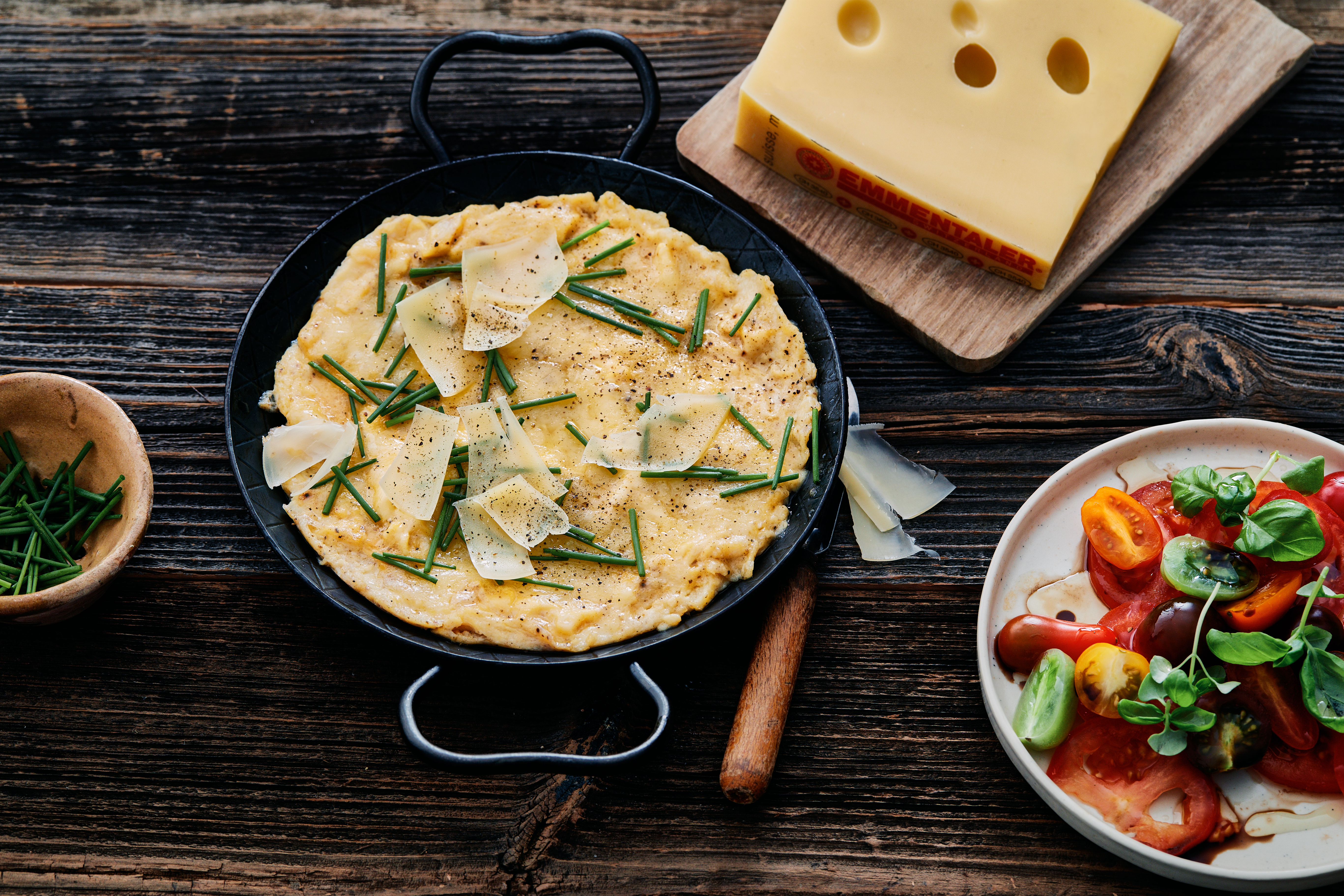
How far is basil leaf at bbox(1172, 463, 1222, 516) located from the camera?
7.16 ft

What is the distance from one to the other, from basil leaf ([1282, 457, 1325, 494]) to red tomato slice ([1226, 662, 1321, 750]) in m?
0.40

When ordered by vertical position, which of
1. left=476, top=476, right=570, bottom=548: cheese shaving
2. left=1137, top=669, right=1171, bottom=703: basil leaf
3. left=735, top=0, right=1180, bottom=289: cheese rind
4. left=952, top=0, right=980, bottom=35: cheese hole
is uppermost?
left=952, top=0, right=980, bottom=35: cheese hole

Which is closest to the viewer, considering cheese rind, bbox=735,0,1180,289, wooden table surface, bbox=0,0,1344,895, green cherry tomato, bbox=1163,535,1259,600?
green cherry tomato, bbox=1163,535,1259,600

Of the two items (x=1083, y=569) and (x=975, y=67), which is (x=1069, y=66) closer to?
(x=975, y=67)

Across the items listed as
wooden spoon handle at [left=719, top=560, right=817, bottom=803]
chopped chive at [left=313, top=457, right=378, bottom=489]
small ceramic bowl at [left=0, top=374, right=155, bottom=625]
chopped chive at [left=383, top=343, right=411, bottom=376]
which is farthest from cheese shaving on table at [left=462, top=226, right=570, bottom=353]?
wooden spoon handle at [left=719, top=560, right=817, bottom=803]

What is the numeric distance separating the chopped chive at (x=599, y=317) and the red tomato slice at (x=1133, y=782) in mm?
1394

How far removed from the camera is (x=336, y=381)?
2369mm

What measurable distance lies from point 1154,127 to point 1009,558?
1.33 meters

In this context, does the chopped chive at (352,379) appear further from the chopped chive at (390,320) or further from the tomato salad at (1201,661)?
the tomato salad at (1201,661)

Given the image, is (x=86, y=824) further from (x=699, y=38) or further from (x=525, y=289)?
(x=699, y=38)

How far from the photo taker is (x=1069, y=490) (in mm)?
2445

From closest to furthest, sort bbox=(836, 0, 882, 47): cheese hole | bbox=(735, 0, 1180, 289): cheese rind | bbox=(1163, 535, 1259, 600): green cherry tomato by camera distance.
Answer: bbox=(1163, 535, 1259, 600): green cherry tomato → bbox=(735, 0, 1180, 289): cheese rind → bbox=(836, 0, 882, 47): cheese hole

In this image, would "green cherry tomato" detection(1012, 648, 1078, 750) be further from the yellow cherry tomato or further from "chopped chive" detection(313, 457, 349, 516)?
"chopped chive" detection(313, 457, 349, 516)

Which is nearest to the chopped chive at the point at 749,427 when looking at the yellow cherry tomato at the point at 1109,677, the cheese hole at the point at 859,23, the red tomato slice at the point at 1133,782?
the yellow cherry tomato at the point at 1109,677
